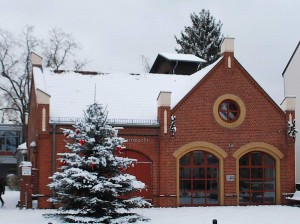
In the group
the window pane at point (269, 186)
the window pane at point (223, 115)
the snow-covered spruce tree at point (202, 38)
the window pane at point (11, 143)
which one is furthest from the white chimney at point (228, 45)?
the window pane at point (11, 143)

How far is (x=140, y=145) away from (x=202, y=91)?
161 inches

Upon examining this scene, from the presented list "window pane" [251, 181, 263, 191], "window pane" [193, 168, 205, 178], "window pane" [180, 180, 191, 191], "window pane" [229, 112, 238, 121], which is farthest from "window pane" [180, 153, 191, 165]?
"window pane" [251, 181, 263, 191]

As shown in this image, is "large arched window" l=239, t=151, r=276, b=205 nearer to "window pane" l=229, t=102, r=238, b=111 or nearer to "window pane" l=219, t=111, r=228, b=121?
"window pane" l=219, t=111, r=228, b=121

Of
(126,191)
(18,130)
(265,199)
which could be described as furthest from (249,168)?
(18,130)

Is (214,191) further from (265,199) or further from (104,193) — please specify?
(104,193)

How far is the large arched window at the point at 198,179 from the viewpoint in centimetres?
2475

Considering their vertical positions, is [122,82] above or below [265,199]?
above

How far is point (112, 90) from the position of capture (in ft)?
88.7

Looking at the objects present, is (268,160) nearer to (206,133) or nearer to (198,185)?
(206,133)

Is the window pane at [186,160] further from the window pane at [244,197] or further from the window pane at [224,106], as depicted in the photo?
the window pane at [244,197]

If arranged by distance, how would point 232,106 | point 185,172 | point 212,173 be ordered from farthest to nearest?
point 232,106 → point 212,173 → point 185,172

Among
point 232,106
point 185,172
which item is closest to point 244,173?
point 185,172

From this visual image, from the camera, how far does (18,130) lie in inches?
2329

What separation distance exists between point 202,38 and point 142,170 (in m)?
38.6
